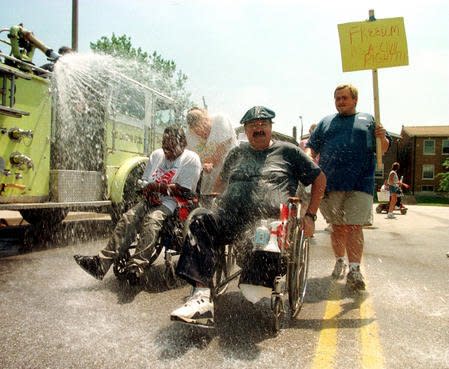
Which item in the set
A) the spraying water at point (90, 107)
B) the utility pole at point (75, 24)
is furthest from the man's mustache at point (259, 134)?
the utility pole at point (75, 24)

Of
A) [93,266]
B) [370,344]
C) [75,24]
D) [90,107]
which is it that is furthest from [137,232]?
[75,24]

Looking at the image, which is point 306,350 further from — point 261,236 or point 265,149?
point 265,149

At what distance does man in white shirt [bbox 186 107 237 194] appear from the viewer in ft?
16.1

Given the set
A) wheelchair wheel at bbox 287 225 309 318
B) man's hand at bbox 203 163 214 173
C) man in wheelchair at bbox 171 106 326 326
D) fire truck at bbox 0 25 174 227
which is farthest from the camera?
fire truck at bbox 0 25 174 227

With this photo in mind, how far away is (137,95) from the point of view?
7.56 meters

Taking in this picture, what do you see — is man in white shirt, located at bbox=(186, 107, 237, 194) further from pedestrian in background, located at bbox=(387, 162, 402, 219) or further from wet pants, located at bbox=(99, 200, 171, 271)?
pedestrian in background, located at bbox=(387, 162, 402, 219)

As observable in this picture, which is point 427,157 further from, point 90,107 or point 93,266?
point 93,266

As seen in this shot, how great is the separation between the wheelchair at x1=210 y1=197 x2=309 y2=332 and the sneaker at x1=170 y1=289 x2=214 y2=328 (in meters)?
0.15

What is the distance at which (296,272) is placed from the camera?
3.22 m

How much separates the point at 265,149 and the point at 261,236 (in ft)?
3.23

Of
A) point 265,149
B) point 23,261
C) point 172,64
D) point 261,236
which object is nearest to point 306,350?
point 261,236

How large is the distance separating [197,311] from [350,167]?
2.26 m

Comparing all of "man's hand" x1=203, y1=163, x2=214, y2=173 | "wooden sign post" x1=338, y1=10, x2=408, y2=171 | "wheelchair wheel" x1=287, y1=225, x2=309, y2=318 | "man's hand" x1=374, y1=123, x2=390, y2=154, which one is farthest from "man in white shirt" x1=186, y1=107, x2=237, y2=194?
"wheelchair wheel" x1=287, y1=225, x2=309, y2=318

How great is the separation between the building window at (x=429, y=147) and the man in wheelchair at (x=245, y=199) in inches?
1874
